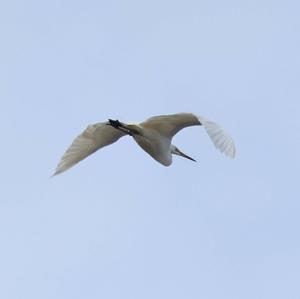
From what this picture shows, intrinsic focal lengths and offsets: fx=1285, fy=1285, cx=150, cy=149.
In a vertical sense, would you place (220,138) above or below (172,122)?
below

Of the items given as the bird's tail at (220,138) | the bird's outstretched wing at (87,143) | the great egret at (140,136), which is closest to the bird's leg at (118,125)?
the great egret at (140,136)

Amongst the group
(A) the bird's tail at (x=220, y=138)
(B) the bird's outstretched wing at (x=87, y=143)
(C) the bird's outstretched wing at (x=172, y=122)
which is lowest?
(A) the bird's tail at (x=220, y=138)

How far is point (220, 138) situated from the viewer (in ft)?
64.1

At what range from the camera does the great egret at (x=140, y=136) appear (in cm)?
2261

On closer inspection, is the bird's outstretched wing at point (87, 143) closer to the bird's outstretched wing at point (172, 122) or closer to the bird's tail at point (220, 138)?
the bird's outstretched wing at point (172, 122)

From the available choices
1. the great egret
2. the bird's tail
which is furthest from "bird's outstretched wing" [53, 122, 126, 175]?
the bird's tail

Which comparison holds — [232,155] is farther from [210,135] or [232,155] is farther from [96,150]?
[96,150]

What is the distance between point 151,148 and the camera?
2302 cm

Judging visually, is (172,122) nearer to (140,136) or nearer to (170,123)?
(170,123)

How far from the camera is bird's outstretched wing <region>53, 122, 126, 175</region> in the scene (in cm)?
2358

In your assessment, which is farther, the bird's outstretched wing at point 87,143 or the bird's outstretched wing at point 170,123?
the bird's outstretched wing at point 87,143

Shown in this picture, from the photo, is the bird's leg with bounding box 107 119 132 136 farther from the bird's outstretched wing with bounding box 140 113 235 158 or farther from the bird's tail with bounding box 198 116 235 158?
the bird's tail with bounding box 198 116 235 158

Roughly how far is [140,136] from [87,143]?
136cm

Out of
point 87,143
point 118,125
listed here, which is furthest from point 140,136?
point 87,143
